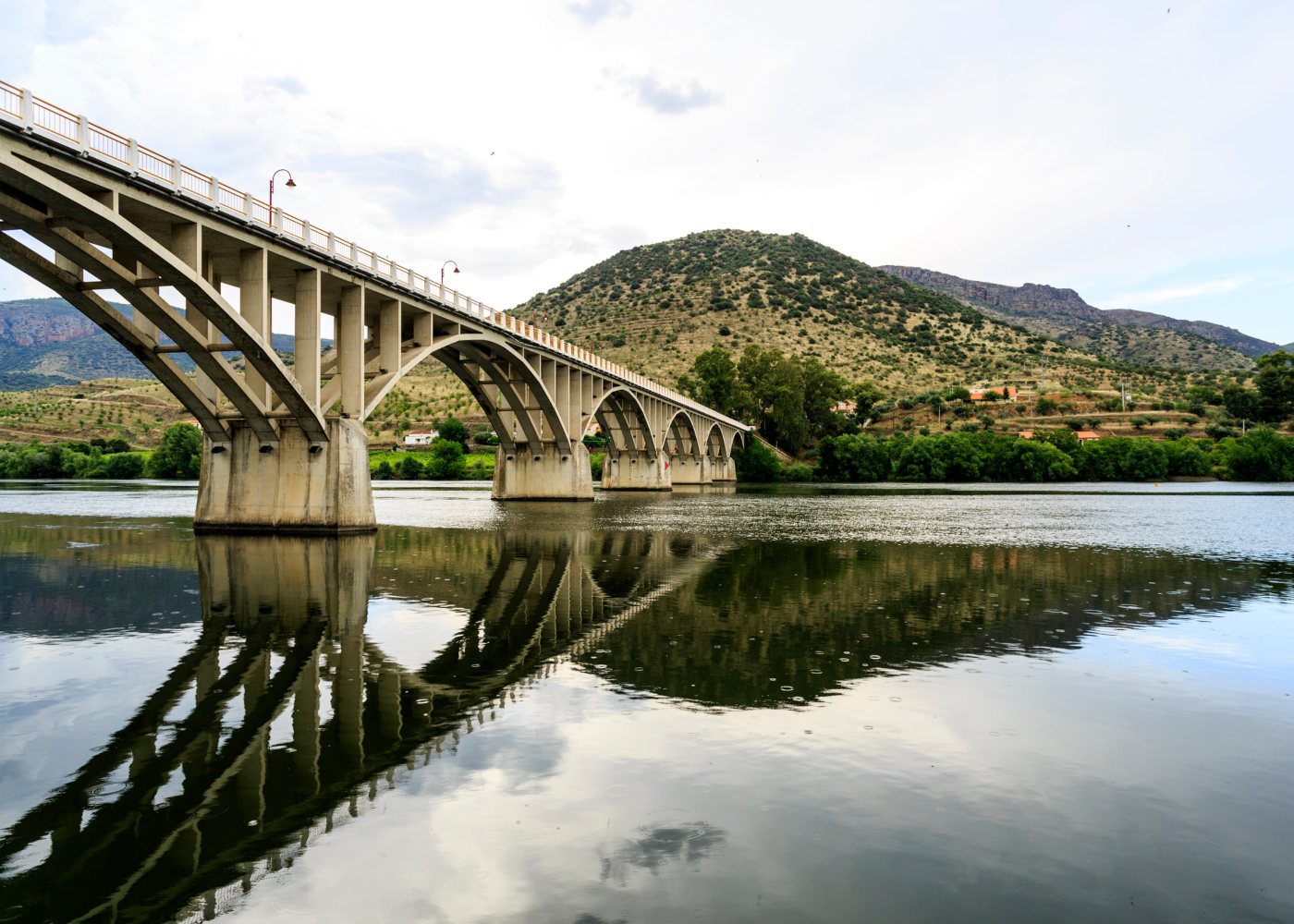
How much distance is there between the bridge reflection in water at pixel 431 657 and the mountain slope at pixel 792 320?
373 ft

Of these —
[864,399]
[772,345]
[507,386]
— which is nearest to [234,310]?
[507,386]

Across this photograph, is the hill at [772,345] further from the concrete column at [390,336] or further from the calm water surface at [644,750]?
the calm water surface at [644,750]

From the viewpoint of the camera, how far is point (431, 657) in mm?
11688

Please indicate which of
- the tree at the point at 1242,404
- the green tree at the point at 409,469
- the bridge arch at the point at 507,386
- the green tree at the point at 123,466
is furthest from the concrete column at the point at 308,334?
the tree at the point at 1242,404

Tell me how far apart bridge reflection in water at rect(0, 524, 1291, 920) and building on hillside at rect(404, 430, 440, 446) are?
103 m

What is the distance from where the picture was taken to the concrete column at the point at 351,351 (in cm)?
3312

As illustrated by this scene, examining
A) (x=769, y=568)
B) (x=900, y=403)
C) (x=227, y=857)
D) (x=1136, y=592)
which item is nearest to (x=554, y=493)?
(x=769, y=568)

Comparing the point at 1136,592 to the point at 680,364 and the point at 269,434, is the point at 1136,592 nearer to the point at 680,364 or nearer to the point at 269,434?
the point at 269,434

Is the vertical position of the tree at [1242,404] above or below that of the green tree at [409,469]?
above

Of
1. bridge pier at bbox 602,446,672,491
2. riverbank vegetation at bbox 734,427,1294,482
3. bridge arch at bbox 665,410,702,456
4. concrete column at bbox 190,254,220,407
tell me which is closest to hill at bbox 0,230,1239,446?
riverbank vegetation at bbox 734,427,1294,482

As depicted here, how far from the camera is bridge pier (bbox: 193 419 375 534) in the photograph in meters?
30.4

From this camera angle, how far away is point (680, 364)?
142m

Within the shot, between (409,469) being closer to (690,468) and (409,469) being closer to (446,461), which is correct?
(446,461)

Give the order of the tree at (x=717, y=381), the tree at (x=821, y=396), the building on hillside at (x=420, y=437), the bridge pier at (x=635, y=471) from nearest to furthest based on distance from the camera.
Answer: the bridge pier at (x=635, y=471) < the tree at (x=717, y=381) < the tree at (x=821, y=396) < the building on hillside at (x=420, y=437)
